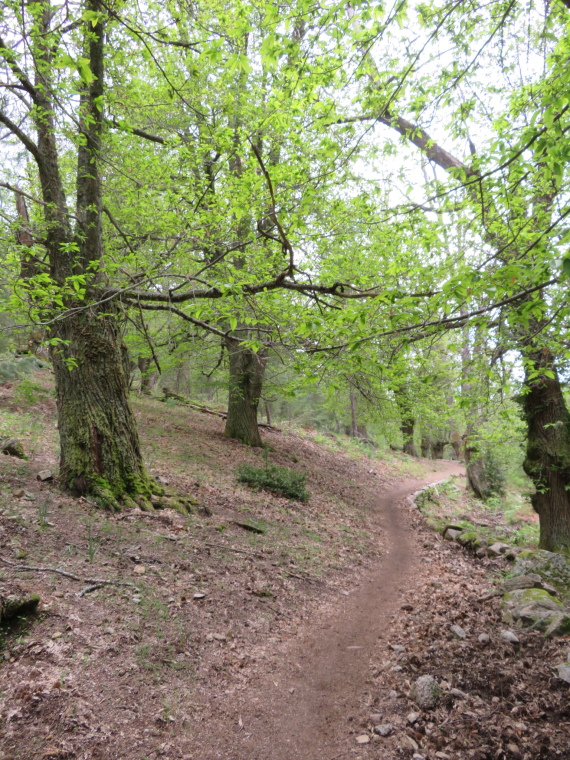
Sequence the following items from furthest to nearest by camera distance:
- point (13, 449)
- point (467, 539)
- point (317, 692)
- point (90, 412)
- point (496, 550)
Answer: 1. point (467, 539)
2. point (496, 550)
3. point (13, 449)
4. point (90, 412)
5. point (317, 692)

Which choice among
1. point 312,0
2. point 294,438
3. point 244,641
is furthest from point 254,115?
point 294,438

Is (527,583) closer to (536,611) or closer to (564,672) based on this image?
(536,611)

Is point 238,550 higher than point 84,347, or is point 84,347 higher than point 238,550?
point 84,347

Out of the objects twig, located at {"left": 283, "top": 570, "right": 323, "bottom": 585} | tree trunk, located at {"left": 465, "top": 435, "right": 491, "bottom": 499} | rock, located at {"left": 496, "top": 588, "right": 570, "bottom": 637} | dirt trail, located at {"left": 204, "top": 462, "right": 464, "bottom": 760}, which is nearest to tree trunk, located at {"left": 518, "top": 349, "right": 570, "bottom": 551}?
rock, located at {"left": 496, "top": 588, "right": 570, "bottom": 637}

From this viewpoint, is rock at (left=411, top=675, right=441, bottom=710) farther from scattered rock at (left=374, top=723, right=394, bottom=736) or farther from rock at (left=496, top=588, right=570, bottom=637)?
rock at (left=496, top=588, right=570, bottom=637)

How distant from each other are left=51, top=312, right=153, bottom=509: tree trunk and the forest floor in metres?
0.41

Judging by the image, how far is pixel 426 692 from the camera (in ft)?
12.5

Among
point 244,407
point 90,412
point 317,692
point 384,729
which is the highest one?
point 90,412

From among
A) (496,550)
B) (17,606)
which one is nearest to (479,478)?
(496,550)

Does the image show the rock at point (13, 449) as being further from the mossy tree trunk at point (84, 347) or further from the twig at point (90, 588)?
the twig at point (90, 588)

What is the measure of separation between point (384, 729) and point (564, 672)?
1.85 m

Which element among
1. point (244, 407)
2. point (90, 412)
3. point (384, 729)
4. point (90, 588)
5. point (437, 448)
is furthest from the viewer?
point (437, 448)

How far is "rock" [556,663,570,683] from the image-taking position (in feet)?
12.2

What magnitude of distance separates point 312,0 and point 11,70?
4.51 m
